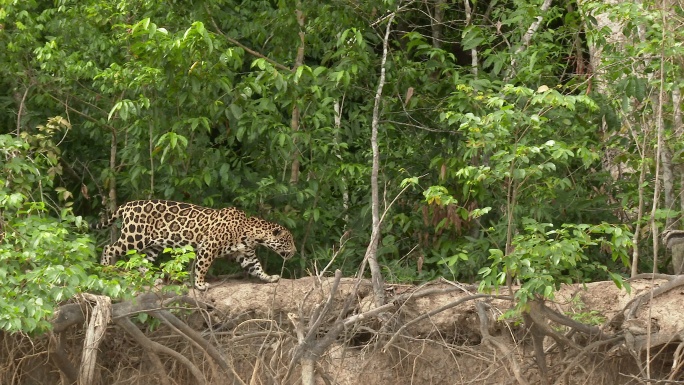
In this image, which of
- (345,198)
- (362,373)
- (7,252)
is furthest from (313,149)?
(7,252)

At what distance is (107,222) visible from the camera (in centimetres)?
Answer: 1066

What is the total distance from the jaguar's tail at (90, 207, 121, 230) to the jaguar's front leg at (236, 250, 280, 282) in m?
1.11

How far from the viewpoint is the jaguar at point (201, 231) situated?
1020cm

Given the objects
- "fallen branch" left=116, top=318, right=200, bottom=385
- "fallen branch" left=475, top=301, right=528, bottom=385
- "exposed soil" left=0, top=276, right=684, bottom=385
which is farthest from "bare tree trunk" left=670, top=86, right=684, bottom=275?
"fallen branch" left=116, top=318, right=200, bottom=385

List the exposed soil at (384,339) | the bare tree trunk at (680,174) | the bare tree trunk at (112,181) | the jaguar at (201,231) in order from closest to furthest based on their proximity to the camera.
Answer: the exposed soil at (384,339)
the bare tree trunk at (680,174)
the jaguar at (201,231)
the bare tree trunk at (112,181)

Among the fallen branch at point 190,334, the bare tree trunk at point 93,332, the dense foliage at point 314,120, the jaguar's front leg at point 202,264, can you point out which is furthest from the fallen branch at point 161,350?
the dense foliage at point 314,120

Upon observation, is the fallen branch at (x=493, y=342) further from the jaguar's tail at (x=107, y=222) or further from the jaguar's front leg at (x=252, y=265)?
Answer: the jaguar's tail at (x=107, y=222)

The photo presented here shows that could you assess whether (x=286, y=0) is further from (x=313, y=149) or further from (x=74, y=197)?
(x=74, y=197)

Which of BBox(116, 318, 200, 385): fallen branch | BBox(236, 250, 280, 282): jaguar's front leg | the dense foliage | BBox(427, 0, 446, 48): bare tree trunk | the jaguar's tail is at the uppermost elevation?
BBox(427, 0, 446, 48): bare tree trunk

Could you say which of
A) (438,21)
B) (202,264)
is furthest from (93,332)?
(438,21)

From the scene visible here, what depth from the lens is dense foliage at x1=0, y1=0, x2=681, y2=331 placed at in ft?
31.7

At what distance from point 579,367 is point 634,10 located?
2698 millimetres

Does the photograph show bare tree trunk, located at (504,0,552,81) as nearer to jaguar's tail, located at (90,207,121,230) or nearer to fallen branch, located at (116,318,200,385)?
jaguar's tail, located at (90,207,121,230)

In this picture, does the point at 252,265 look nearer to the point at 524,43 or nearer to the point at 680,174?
the point at 524,43
